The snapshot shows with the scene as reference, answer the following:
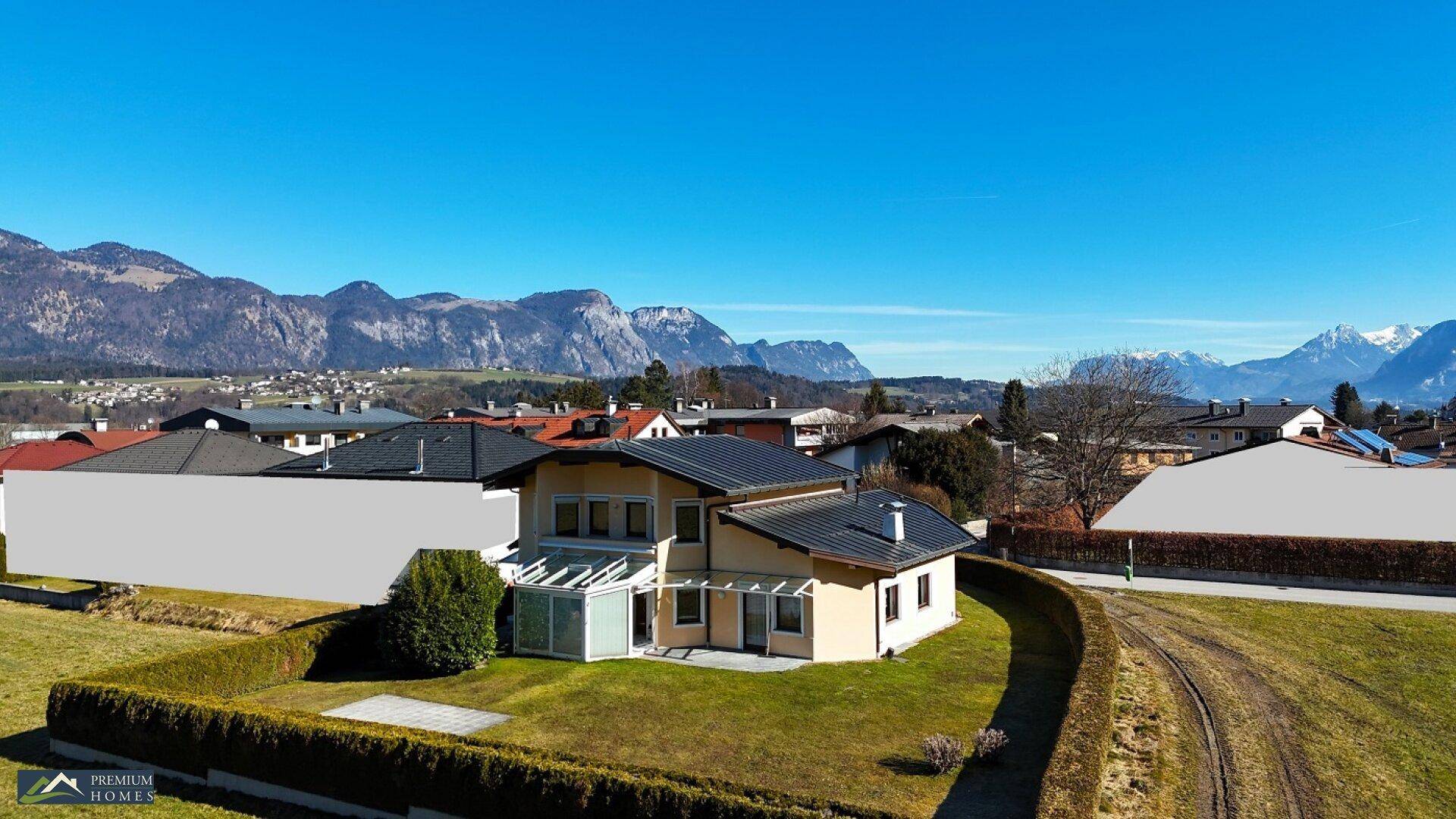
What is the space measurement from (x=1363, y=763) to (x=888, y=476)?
116 ft

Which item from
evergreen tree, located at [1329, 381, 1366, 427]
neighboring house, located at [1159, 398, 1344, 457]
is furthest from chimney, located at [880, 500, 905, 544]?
evergreen tree, located at [1329, 381, 1366, 427]

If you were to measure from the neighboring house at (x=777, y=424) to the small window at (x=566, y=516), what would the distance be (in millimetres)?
55570

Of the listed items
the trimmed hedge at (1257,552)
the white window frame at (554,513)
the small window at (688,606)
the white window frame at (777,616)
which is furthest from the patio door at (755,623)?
the trimmed hedge at (1257,552)

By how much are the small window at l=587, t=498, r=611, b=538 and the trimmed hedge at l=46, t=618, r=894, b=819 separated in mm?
9783

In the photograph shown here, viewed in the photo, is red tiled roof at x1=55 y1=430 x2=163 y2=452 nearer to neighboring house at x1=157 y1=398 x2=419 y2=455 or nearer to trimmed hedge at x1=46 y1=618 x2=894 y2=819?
neighboring house at x1=157 y1=398 x2=419 y2=455

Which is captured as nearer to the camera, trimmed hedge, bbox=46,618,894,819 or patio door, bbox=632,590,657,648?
trimmed hedge, bbox=46,618,894,819

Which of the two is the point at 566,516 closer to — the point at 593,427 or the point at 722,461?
the point at 722,461

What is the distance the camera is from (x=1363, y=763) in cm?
1545

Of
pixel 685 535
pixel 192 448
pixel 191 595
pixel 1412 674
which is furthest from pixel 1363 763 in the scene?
pixel 192 448

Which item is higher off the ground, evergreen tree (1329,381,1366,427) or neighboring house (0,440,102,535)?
evergreen tree (1329,381,1366,427)

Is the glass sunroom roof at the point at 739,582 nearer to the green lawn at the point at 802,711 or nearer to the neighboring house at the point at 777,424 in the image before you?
the green lawn at the point at 802,711

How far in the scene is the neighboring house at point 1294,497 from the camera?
34562 millimetres

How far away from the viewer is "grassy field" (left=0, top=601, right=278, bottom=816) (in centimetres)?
1458

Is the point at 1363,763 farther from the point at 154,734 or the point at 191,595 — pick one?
the point at 191,595
